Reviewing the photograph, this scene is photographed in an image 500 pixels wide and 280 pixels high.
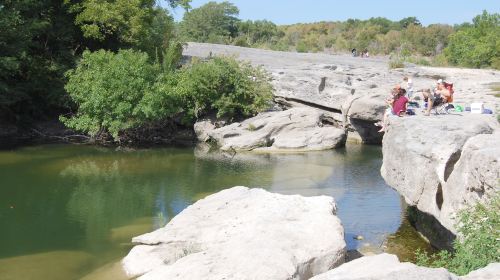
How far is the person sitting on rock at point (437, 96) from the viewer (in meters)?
14.7

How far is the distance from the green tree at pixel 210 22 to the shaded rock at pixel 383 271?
63811 mm

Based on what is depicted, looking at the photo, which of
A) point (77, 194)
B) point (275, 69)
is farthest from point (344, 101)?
point (77, 194)

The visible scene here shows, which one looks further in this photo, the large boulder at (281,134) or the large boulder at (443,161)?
the large boulder at (281,134)

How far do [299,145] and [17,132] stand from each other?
1363cm

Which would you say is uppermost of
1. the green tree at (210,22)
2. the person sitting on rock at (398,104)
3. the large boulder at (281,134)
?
the green tree at (210,22)

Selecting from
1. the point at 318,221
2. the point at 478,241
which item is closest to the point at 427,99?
the point at 318,221

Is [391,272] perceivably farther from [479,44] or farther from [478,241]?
[479,44]

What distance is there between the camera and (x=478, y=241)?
26.8ft

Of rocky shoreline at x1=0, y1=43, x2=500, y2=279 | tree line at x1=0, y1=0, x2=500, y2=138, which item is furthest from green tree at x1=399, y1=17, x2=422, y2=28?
rocky shoreline at x1=0, y1=43, x2=500, y2=279

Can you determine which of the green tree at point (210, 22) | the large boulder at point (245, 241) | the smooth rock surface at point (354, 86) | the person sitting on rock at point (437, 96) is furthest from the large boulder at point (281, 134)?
the green tree at point (210, 22)

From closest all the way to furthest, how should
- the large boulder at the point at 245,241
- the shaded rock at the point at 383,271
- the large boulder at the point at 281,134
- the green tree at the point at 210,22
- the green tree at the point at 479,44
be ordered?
the shaded rock at the point at 383,271 < the large boulder at the point at 245,241 < the large boulder at the point at 281,134 < the green tree at the point at 479,44 < the green tree at the point at 210,22

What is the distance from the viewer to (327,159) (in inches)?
923

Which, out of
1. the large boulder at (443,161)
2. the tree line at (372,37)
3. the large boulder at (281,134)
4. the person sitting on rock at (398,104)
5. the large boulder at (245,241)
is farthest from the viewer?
the tree line at (372,37)

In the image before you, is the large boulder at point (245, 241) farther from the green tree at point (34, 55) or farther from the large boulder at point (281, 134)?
the green tree at point (34, 55)
